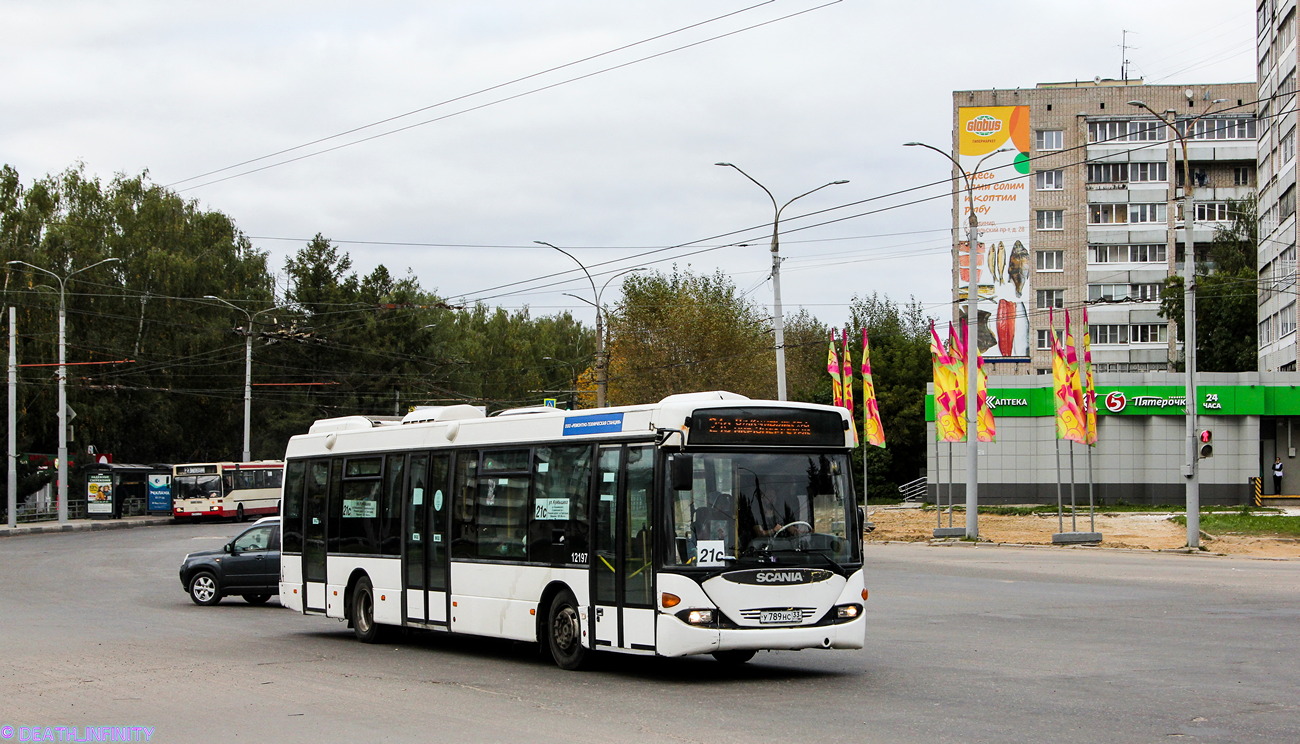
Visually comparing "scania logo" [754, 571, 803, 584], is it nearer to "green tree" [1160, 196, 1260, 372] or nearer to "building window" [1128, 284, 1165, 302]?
"green tree" [1160, 196, 1260, 372]

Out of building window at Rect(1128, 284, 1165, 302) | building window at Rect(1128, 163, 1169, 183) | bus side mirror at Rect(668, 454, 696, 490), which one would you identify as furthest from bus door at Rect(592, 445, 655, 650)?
building window at Rect(1128, 163, 1169, 183)

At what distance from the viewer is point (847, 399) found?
4494 centimetres

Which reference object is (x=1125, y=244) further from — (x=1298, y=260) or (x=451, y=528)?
(x=451, y=528)

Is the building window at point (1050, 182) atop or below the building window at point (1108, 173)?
below

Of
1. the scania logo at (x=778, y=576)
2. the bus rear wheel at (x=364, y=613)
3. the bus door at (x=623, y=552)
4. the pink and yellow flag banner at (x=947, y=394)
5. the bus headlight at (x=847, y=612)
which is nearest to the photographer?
the scania logo at (x=778, y=576)

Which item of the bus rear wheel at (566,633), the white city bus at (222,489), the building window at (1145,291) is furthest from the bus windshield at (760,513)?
the building window at (1145,291)

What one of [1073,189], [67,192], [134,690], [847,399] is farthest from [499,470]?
[1073,189]

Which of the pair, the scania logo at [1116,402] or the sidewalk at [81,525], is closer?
the sidewalk at [81,525]

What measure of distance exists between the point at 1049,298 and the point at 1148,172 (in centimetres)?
1047

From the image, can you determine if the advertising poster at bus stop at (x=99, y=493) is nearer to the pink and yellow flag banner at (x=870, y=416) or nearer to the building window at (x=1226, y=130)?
the pink and yellow flag banner at (x=870, y=416)

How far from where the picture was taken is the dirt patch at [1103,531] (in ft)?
113

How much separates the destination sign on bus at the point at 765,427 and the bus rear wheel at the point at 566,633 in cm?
219

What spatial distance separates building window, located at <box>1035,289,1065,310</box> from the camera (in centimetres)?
9069

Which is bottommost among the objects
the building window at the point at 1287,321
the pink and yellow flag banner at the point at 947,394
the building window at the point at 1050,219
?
the pink and yellow flag banner at the point at 947,394
